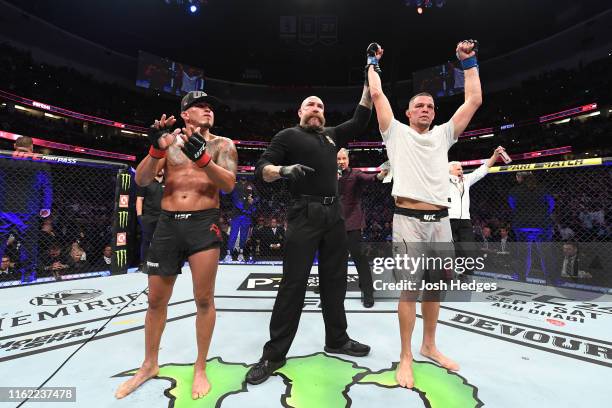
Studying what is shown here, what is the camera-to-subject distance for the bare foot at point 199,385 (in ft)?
5.26

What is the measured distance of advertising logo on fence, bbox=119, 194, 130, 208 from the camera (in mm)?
4603

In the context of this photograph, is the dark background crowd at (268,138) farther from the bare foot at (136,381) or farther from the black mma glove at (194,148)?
the black mma glove at (194,148)

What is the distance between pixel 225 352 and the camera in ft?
7.12

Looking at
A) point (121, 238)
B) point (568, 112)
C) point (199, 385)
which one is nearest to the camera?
point (199, 385)

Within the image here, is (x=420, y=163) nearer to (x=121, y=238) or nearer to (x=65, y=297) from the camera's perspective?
(x=65, y=297)

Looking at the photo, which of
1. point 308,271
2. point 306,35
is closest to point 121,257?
point 308,271

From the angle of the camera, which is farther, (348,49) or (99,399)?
(348,49)

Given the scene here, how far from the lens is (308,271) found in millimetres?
2062

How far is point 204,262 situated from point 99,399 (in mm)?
853

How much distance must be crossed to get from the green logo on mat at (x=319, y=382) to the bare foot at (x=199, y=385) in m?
0.03

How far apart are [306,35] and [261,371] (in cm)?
1248

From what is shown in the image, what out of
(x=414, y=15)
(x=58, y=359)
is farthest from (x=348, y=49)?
(x=58, y=359)

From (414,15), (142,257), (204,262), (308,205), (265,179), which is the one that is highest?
(414,15)

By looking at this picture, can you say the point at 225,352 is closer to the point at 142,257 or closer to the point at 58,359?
the point at 58,359
